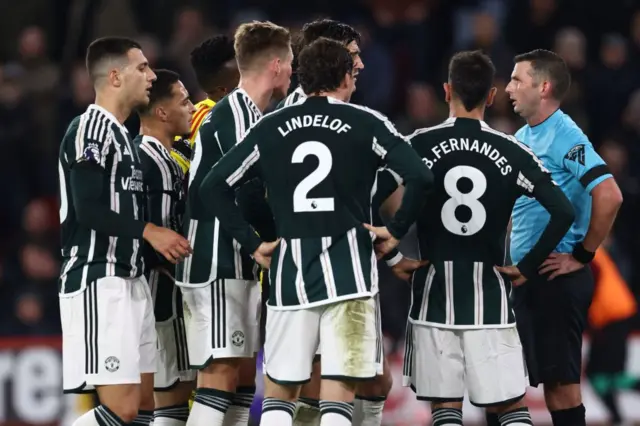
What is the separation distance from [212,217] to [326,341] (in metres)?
1.04

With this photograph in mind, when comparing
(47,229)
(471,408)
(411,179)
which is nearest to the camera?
(411,179)

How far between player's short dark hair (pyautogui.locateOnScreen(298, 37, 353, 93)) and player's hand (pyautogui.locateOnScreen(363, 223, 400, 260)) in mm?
701

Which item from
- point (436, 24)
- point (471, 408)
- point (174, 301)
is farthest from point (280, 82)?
point (436, 24)

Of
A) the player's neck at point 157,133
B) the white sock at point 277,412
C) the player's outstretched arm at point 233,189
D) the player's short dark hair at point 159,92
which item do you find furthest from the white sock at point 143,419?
the player's short dark hair at point 159,92

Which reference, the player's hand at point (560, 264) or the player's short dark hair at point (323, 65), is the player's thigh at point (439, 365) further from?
the player's short dark hair at point (323, 65)

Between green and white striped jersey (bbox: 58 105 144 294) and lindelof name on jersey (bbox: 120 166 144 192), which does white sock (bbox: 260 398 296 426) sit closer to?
green and white striped jersey (bbox: 58 105 144 294)

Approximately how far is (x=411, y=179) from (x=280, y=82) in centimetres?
115

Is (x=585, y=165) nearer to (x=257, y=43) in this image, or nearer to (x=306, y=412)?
(x=257, y=43)

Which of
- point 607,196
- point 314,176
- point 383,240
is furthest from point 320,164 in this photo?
point 607,196

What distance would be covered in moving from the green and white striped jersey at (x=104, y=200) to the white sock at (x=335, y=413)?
1.19 meters

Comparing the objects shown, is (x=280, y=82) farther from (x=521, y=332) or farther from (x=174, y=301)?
(x=521, y=332)

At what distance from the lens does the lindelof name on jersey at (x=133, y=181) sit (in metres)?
6.25

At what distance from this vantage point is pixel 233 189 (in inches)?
241

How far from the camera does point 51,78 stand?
13336 millimetres
